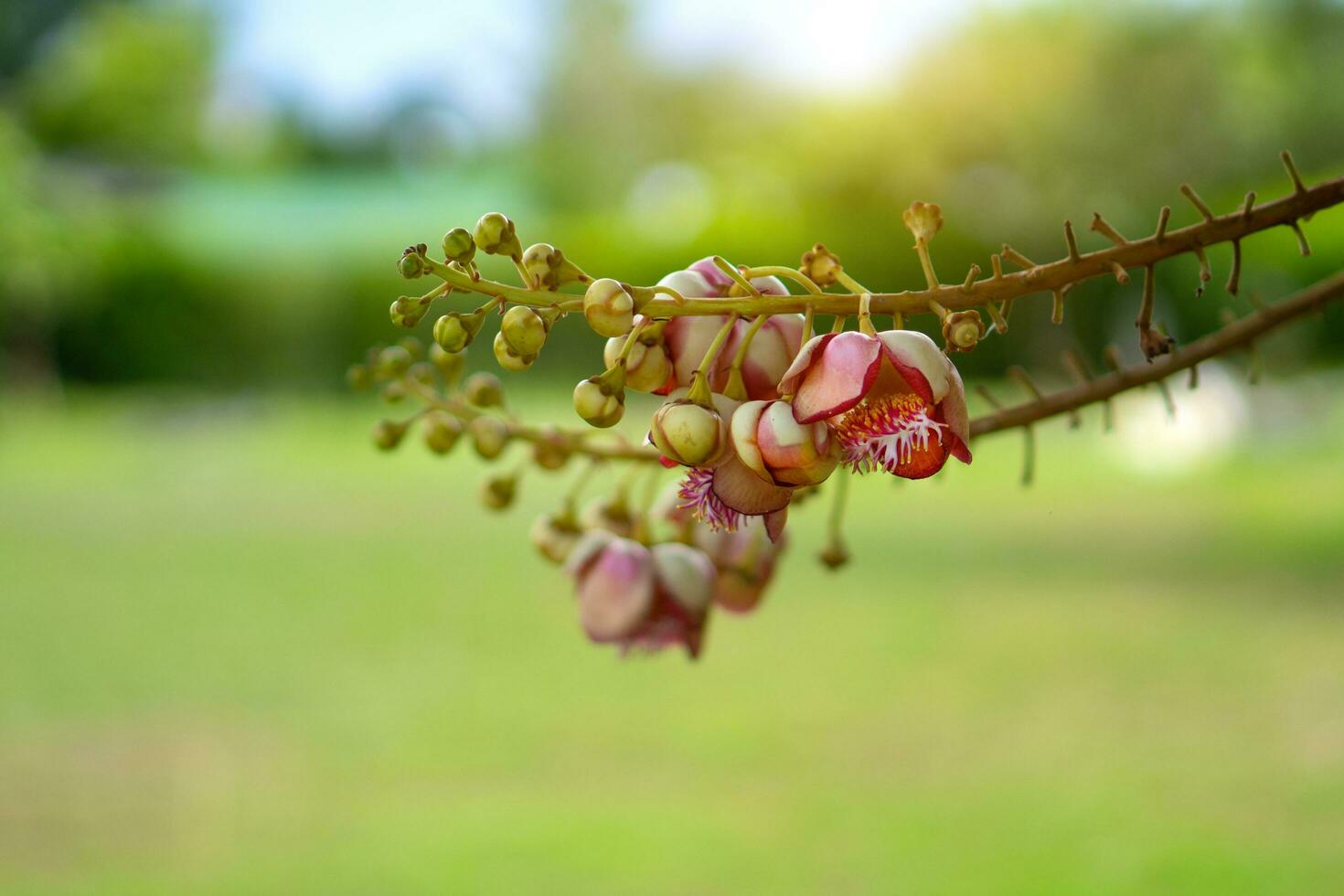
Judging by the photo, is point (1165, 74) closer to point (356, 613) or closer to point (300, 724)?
point (356, 613)

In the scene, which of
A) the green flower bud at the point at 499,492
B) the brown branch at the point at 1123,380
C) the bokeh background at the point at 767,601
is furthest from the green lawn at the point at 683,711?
the brown branch at the point at 1123,380

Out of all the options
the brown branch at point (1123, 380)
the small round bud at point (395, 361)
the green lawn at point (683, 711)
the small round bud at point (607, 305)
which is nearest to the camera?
the small round bud at point (607, 305)

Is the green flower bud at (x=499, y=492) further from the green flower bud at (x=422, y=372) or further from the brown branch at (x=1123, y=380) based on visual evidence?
the brown branch at (x=1123, y=380)

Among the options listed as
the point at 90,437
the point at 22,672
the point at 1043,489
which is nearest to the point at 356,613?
the point at 22,672

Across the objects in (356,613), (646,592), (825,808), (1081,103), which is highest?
(1081,103)

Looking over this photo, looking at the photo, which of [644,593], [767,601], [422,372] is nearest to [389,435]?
[422,372]

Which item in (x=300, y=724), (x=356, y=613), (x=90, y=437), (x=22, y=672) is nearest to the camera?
(x=300, y=724)

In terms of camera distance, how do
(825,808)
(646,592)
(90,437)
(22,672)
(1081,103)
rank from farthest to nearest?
(1081,103), (90,437), (22,672), (825,808), (646,592)

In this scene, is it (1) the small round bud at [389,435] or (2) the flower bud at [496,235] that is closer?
(2) the flower bud at [496,235]
